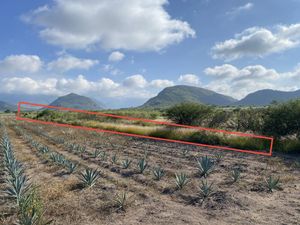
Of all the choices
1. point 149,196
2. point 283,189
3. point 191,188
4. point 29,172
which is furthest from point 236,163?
point 29,172

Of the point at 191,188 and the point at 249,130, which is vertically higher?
the point at 249,130

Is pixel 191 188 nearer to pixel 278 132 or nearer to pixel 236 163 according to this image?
pixel 236 163

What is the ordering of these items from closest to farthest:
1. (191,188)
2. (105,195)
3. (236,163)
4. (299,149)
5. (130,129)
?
(105,195), (191,188), (236,163), (299,149), (130,129)

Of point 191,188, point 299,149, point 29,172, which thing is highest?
point 299,149

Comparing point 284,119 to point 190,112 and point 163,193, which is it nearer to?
point 190,112

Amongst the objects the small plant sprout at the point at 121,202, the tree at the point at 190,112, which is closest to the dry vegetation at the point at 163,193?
the small plant sprout at the point at 121,202

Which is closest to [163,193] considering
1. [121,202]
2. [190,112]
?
[121,202]

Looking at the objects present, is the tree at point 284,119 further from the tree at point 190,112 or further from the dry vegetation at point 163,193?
the tree at point 190,112

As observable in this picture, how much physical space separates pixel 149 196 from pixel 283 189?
150 inches

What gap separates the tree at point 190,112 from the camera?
81.1ft

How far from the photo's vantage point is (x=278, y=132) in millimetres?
15477

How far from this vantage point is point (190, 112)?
82.1ft

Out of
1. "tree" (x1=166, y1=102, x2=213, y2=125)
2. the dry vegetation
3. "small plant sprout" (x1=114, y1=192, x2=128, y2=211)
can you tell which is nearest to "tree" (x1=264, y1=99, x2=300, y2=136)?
the dry vegetation

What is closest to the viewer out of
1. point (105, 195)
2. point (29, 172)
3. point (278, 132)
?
point (105, 195)
